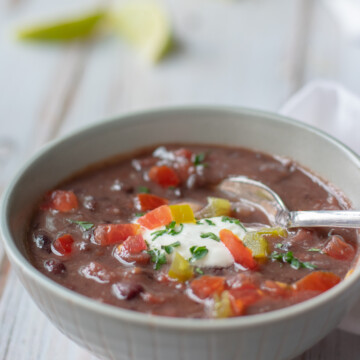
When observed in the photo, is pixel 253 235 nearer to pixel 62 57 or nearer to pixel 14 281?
pixel 14 281

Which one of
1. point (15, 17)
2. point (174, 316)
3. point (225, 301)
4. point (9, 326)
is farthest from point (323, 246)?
point (15, 17)

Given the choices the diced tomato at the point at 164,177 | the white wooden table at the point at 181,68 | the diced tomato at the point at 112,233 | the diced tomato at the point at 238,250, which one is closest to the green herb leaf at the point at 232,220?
the diced tomato at the point at 238,250

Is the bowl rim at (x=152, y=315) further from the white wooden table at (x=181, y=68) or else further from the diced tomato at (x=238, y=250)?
the white wooden table at (x=181, y=68)

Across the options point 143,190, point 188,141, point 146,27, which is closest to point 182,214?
point 143,190

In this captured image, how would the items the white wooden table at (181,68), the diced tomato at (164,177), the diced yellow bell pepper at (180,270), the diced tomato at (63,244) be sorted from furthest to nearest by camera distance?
the white wooden table at (181,68), the diced tomato at (164,177), the diced tomato at (63,244), the diced yellow bell pepper at (180,270)

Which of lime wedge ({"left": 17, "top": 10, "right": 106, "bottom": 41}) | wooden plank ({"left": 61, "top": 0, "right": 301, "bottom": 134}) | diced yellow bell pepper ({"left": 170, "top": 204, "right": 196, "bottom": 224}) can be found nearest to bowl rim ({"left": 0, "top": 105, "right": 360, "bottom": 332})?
diced yellow bell pepper ({"left": 170, "top": 204, "right": 196, "bottom": 224})

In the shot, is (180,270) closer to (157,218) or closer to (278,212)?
(157,218)
